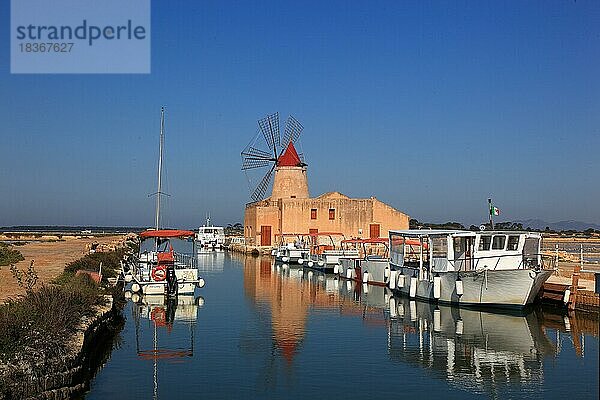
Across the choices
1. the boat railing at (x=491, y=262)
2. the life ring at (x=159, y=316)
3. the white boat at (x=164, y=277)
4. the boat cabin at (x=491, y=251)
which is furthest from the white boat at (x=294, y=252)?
the life ring at (x=159, y=316)

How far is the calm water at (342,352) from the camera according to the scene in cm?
1234

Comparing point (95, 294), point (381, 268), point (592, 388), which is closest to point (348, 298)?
point (381, 268)

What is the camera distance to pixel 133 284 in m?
22.3

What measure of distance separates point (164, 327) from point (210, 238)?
50264 mm

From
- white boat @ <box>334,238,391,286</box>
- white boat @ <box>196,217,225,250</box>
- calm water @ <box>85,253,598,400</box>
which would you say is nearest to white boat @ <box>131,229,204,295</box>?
calm water @ <box>85,253,598,400</box>

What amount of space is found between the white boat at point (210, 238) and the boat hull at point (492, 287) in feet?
147

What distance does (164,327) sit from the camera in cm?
1792

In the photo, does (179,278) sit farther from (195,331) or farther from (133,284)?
(195,331)

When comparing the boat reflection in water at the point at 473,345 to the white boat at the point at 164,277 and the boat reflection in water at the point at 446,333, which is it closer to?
the boat reflection in water at the point at 446,333

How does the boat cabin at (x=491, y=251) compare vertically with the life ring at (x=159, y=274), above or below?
above

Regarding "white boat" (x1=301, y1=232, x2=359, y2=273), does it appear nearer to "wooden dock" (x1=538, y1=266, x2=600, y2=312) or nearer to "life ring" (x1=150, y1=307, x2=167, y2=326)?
"wooden dock" (x1=538, y1=266, x2=600, y2=312)

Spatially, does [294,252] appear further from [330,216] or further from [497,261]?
[497,261]

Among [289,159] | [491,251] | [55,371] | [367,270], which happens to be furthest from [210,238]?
[55,371]

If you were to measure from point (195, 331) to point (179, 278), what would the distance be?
5472 mm
